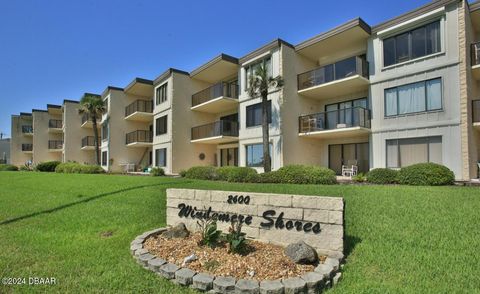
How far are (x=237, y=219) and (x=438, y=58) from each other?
15.6 metres

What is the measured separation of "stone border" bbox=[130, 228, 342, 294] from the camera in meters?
3.45

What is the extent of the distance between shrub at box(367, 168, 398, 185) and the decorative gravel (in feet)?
37.8

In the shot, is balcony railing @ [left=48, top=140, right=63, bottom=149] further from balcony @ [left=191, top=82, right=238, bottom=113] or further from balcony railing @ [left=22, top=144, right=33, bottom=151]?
balcony @ [left=191, top=82, right=238, bottom=113]

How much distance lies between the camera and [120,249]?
17.2 feet

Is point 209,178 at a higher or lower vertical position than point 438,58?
lower

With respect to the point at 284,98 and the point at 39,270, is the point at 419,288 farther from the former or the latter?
the point at 284,98

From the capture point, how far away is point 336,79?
1823 centimetres

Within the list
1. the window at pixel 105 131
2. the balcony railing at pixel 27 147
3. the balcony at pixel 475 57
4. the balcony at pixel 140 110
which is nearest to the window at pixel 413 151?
the balcony at pixel 475 57

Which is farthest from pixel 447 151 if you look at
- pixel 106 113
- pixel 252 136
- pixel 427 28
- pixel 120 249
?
pixel 106 113

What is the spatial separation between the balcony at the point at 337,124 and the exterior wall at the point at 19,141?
51.9 metres

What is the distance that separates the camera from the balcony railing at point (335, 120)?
56.8 feet

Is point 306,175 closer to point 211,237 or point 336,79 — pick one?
point 336,79

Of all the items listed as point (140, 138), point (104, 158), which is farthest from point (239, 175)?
point (104, 158)

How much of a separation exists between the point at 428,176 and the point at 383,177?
6.57 feet
